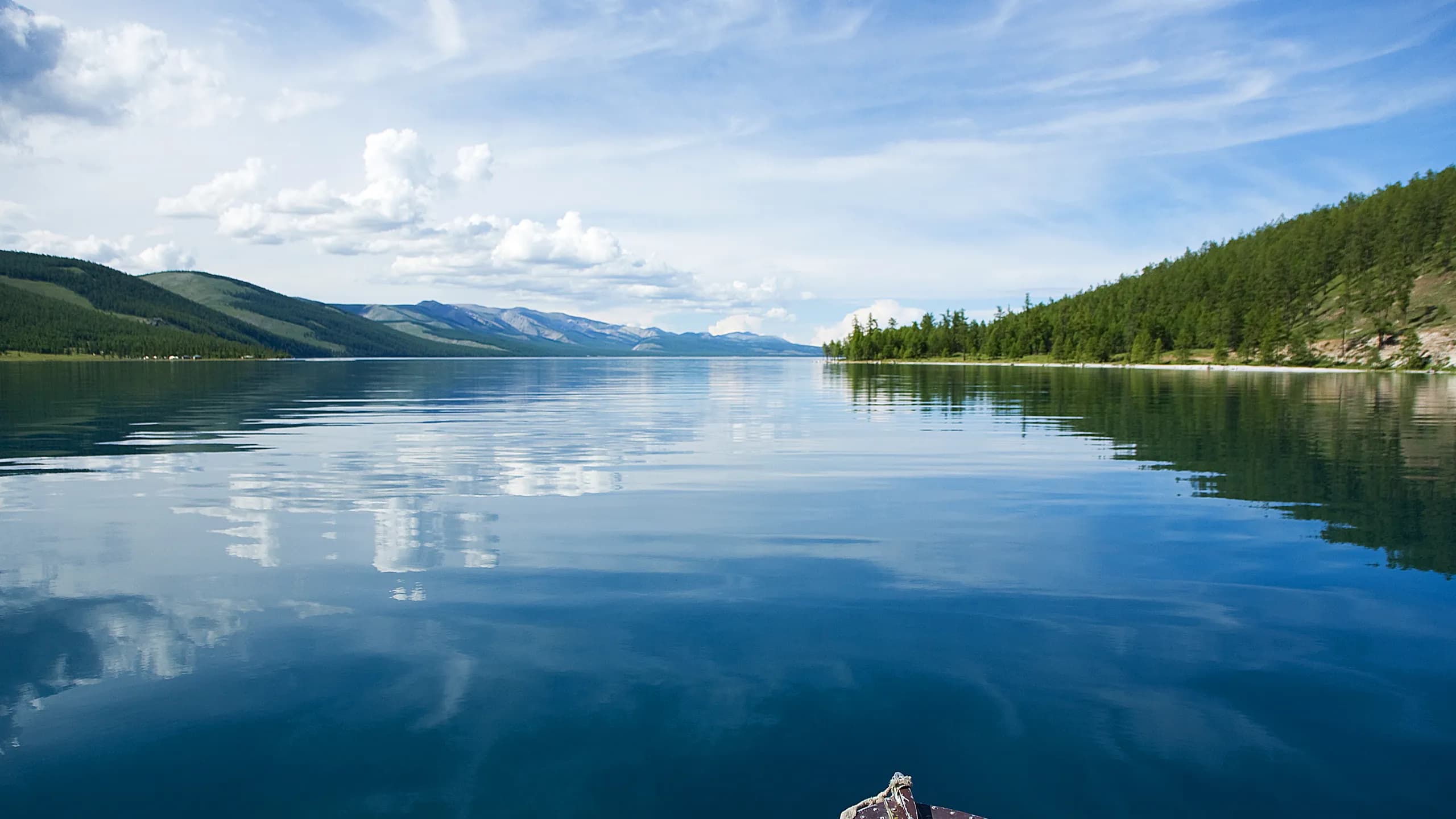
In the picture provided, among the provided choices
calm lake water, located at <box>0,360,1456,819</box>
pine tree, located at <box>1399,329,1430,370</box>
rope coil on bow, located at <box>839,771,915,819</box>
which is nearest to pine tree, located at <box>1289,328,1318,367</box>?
pine tree, located at <box>1399,329,1430,370</box>

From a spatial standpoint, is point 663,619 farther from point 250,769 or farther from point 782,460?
point 782,460

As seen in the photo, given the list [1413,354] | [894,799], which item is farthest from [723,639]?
[1413,354]

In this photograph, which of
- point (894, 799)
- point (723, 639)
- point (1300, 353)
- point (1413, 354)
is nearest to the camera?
point (894, 799)

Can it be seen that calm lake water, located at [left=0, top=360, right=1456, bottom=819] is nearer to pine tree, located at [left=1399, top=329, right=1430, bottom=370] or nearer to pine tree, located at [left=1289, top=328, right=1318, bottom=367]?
pine tree, located at [left=1399, top=329, right=1430, bottom=370]

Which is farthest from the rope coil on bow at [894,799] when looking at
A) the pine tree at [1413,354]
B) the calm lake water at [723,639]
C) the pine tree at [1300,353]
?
the pine tree at [1300,353]

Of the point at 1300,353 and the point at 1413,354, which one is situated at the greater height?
the point at 1300,353

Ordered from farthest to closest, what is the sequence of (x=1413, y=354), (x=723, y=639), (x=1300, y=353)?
1. (x=1300, y=353)
2. (x=1413, y=354)
3. (x=723, y=639)

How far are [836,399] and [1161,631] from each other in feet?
220

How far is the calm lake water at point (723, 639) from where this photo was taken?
8.84 m

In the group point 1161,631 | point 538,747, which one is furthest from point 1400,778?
point 538,747

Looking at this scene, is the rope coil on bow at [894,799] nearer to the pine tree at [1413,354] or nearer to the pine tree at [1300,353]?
the pine tree at [1413,354]

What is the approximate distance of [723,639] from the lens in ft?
42.1

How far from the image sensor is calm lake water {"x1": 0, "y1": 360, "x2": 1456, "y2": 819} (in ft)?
29.0

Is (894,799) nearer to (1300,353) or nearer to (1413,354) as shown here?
(1413,354)
